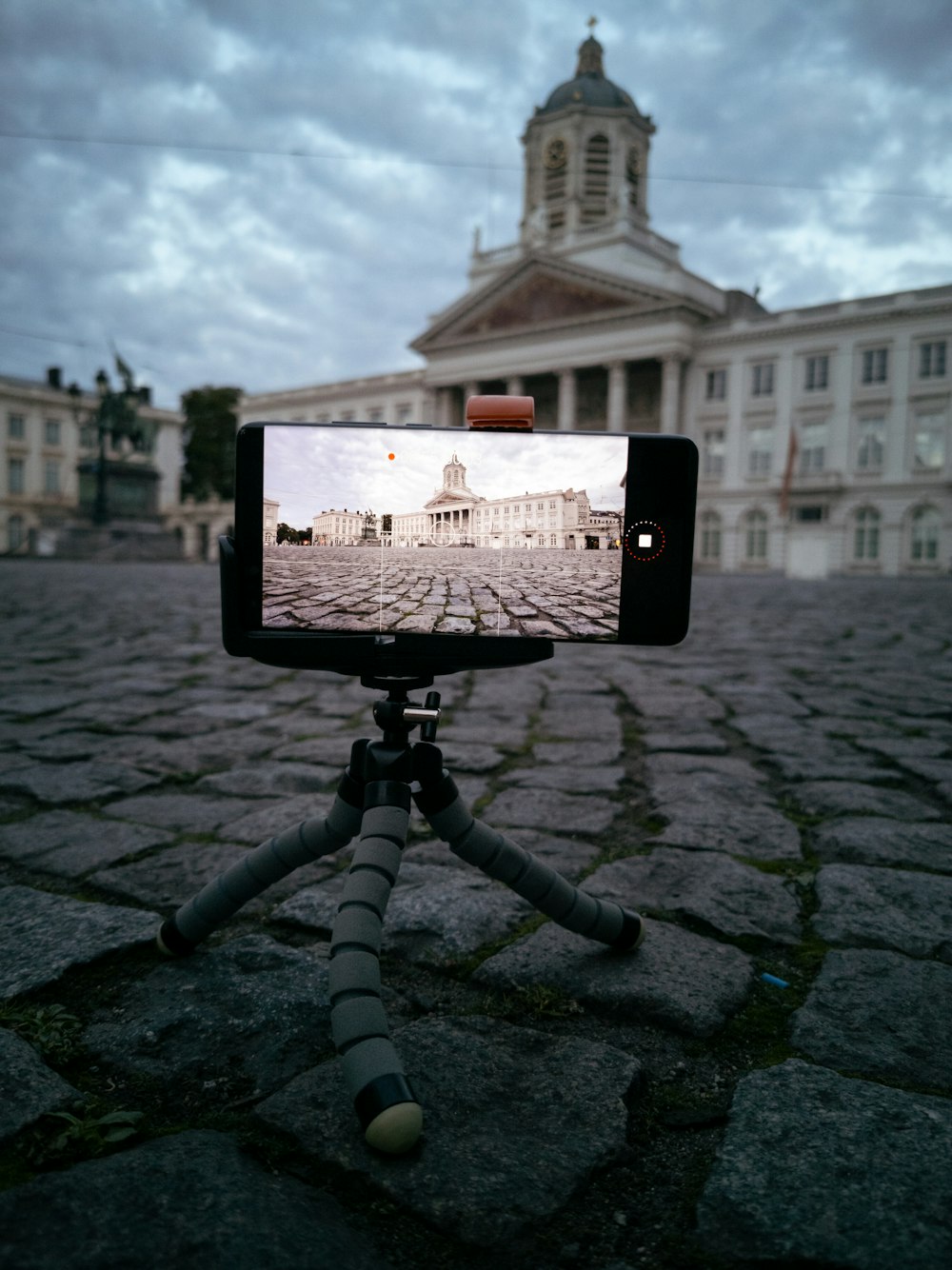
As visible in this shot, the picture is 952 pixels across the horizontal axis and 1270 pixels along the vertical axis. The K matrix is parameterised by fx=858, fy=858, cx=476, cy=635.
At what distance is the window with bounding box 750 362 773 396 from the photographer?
40719 millimetres

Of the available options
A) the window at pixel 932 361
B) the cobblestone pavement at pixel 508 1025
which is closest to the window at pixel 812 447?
the window at pixel 932 361

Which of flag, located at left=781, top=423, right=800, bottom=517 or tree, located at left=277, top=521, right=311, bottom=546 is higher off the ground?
flag, located at left=781, top=423, right=800, bottom=517

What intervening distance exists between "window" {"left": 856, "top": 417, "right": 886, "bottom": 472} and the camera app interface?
135ft

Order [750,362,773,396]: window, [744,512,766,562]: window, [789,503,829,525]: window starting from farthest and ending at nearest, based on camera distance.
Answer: [750,362,773,396]: window, [744,512,766,562]: window, [789,503,829,525]: window

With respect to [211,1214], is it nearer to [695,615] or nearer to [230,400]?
[695,615]

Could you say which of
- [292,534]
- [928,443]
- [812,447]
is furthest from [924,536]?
[292,534]

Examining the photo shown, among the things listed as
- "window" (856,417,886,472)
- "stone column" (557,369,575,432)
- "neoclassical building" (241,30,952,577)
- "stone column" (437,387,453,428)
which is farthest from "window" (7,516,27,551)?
"window" (856,417,886,472)

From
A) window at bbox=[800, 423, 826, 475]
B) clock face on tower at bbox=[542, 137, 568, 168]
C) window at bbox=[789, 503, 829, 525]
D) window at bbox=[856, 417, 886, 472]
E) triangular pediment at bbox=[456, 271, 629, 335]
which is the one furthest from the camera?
clock face on tower at bbox=[542, 137, 568, 168]

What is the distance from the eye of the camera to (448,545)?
3.86ft

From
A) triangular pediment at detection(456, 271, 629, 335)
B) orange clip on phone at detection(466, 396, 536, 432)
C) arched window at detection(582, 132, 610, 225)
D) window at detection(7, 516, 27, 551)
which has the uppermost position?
arched window at detection(582, 132, 610, 225)

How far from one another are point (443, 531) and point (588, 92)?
197ft

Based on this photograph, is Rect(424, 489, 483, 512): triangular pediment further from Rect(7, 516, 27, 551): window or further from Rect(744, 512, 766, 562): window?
Rect(7, 516, 27, 551): window

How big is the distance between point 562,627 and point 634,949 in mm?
738

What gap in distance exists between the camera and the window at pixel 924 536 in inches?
1443
